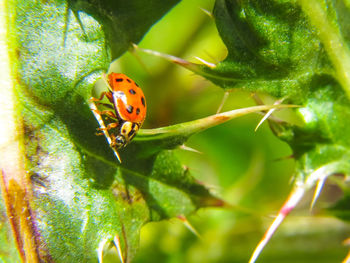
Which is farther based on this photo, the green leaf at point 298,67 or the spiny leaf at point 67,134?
the green leaf at point 298,67

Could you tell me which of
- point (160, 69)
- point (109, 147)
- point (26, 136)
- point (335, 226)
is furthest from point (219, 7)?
point (335, 226)

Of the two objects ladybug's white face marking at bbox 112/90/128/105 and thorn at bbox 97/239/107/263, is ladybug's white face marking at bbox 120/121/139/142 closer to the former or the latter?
ladybug's white face marking at bbox 112/90/128/105

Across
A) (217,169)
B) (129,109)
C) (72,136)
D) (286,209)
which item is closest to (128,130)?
(129,109)

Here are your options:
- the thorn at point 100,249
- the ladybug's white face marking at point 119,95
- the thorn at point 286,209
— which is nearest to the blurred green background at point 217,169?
the thorn at point 286,209

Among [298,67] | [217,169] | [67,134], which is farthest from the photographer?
[217,169]

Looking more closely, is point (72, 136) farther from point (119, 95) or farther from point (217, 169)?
point (217, 169)

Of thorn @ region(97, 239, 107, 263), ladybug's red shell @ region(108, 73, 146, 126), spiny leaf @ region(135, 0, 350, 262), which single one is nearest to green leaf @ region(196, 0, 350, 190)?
spiny leaf @ region(135, 0, 350, 262)

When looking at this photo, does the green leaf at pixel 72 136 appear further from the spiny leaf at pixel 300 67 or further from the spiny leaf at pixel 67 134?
the spiny leaf at pixel 300 67

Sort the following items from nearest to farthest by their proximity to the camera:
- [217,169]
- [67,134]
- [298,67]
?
[67,134] → [298,67] → [217,169]

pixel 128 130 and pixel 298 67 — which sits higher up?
pixel 298 67
